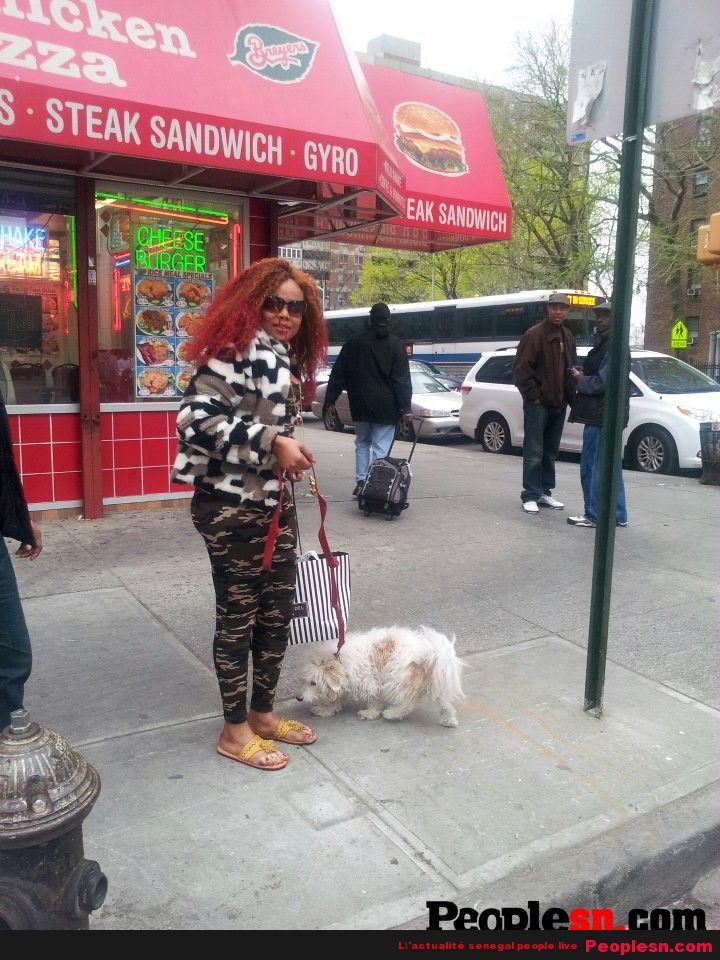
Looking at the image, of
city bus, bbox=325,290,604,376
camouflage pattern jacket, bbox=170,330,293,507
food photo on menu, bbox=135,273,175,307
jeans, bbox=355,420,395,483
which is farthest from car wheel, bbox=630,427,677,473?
camouflage pattern jacket, bbox=170,330,293,507

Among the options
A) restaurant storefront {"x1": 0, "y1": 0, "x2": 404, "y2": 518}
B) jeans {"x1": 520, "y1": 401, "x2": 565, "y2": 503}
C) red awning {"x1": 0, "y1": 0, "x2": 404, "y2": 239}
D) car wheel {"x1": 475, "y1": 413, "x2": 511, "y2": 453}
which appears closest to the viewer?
red awning {"x1": 0, "y1": 0, "x2": 404, "y2": 239}

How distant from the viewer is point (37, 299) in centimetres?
655

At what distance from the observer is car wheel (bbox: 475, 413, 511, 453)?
13.5 m

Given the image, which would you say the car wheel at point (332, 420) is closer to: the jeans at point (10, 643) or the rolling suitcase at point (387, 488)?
the rolling suitcase at point (387, 488)

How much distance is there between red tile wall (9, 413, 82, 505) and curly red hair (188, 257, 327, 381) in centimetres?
414

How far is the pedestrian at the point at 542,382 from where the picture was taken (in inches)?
294

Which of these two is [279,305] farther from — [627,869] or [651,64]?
[627,869]

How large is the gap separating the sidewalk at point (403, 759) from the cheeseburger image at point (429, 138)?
461 centimetres

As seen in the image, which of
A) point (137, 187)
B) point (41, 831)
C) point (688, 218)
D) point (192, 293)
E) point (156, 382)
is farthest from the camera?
point (688, 218)

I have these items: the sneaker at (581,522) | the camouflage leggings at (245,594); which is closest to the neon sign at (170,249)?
the sneaker at (581,522)

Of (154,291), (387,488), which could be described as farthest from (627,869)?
(154,291)

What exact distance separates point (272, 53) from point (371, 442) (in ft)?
11.3

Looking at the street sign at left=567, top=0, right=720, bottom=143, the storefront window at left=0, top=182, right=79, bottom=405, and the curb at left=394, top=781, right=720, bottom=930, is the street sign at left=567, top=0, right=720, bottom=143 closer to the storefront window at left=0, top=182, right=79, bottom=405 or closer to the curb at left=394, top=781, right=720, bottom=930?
the curb at left=394, top=781, right=720, bottom=930

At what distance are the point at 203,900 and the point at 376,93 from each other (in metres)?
7.80
